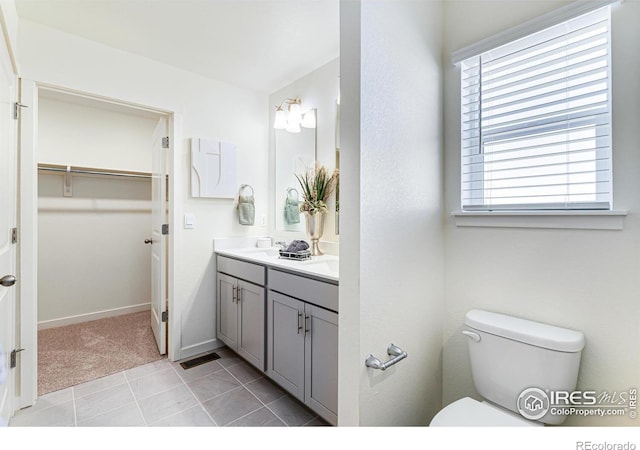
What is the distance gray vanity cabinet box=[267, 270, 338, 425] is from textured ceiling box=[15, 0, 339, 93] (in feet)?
5.16

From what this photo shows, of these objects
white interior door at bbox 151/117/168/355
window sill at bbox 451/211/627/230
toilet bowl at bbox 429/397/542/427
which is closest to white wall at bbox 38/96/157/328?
white interior door at bbox 151/117/168/355

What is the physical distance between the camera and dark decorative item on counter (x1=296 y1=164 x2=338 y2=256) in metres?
2.25

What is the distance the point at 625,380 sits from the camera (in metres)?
1.07

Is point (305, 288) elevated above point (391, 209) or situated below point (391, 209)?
below

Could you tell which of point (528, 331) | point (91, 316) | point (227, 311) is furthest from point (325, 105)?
point (91, 316)

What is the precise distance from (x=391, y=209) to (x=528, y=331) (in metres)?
0.72

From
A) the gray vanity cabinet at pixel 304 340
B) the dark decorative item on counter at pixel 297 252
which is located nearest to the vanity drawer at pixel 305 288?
the gray vanity cabinet at pixel 304 340

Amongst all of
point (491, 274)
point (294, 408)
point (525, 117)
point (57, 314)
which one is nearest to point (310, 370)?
point (294, 408)

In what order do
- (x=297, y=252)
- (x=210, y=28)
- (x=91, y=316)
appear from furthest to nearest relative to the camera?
(x=91, y=316) → (x=297, y=252) → (x=210, y=28)

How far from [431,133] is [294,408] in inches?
69.0

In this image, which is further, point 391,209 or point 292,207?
point 292,207

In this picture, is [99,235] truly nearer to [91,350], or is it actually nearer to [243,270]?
[91,350]

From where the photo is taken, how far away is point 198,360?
2.37 meters

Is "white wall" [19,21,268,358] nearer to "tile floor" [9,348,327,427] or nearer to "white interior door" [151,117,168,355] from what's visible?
"white interior door" [151,117,168,355]
